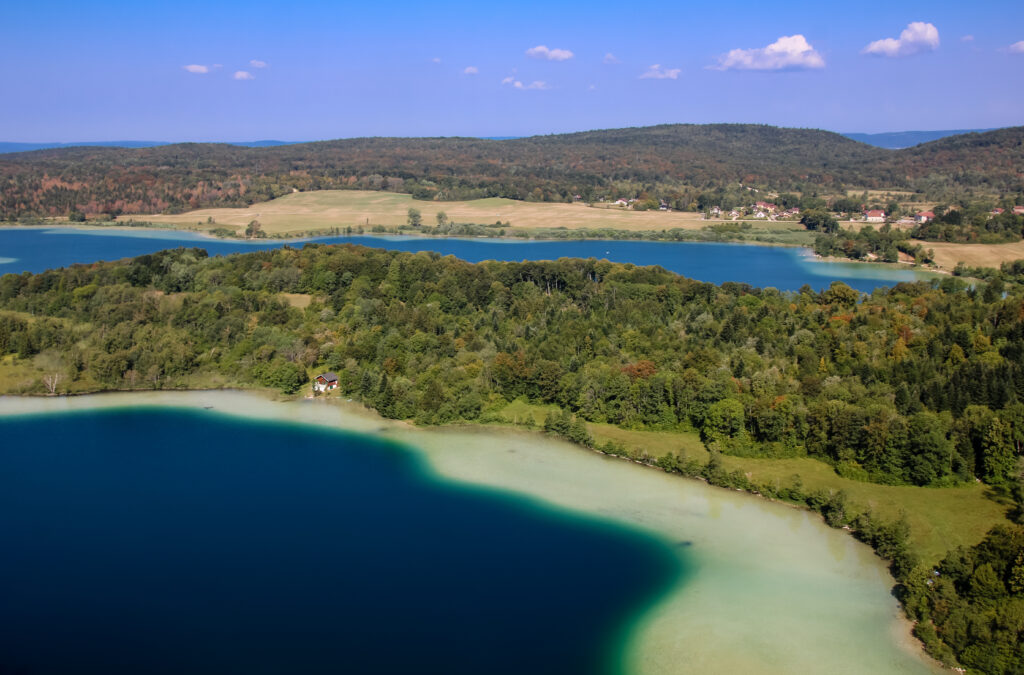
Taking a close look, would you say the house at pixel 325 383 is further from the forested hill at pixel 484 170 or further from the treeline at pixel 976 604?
the forested hill at pixel 484 170

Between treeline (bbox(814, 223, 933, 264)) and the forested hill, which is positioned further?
the forested hill

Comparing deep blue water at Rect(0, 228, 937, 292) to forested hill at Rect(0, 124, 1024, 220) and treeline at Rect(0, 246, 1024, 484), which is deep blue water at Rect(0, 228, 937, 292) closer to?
treeline at Rect(0, 246, 1024, 484)

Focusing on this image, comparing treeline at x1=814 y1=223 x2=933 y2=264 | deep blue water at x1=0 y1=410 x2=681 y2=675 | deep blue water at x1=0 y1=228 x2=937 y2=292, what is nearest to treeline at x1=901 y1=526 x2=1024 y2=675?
deep blue water at x1=0 y1=410 x2=681 y2=675

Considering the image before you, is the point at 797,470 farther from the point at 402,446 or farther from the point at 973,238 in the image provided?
the point at 973,238

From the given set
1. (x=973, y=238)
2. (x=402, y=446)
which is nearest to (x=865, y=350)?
(x=402, y=446)

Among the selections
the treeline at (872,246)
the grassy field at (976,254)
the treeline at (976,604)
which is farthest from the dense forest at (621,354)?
the treeline at (872,246)
